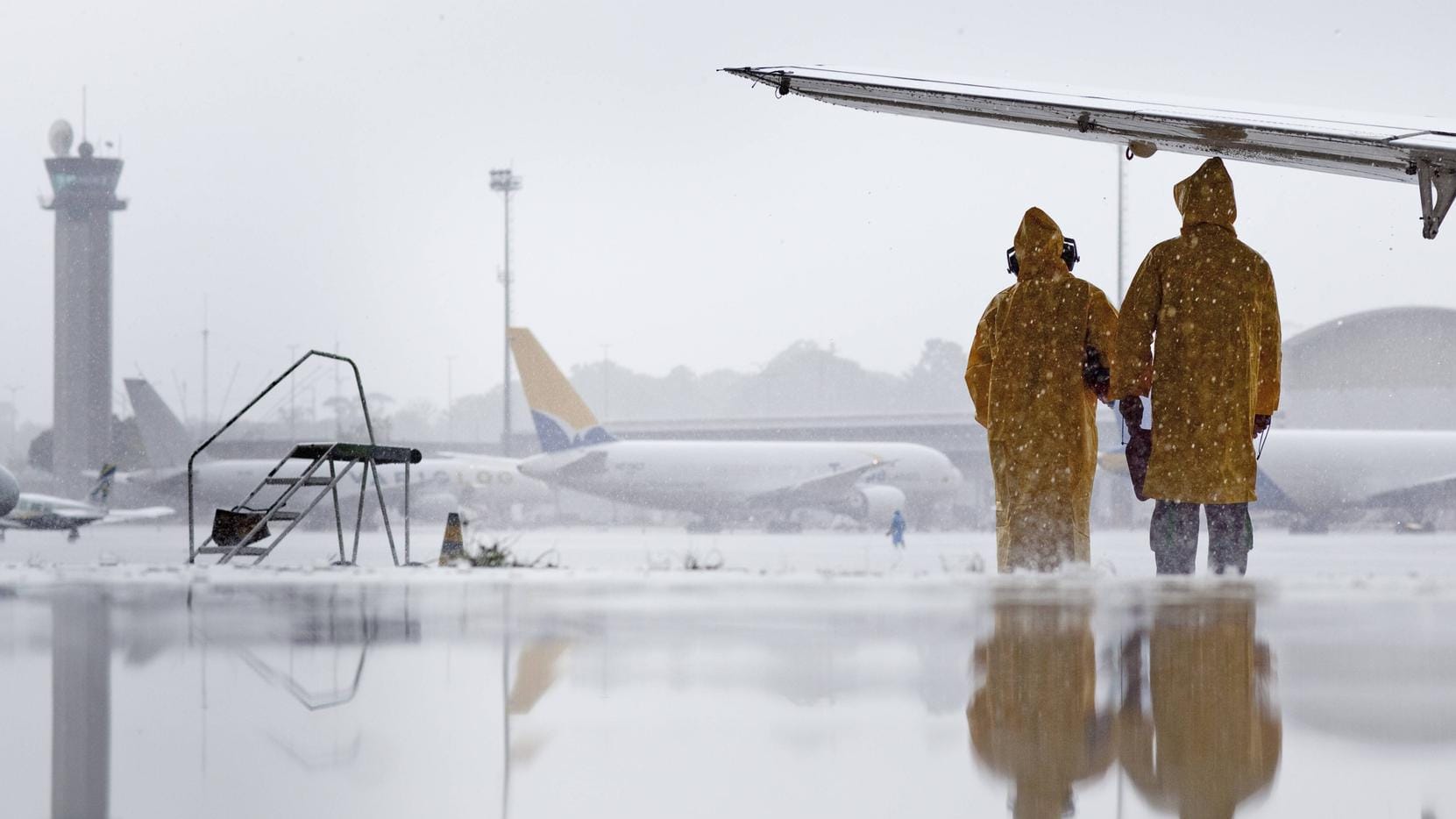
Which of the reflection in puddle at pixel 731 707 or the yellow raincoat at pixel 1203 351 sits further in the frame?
the yellow raincoat at pixel 1203 351

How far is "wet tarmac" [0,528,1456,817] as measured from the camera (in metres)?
1.17

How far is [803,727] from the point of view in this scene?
1419 millimetres

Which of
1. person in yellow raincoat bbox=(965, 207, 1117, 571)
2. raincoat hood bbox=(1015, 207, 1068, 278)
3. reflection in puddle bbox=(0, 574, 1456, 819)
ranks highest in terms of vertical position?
raincoat hood bbox=(1015, 207, 1068, 278)

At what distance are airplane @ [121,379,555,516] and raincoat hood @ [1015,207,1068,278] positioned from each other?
2602 centimetres

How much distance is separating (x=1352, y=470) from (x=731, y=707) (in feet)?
100

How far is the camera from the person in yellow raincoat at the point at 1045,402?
12.8ft

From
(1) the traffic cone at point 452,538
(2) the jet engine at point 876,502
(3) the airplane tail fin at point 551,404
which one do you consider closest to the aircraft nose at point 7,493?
(1) the traffic cone at point 452,538

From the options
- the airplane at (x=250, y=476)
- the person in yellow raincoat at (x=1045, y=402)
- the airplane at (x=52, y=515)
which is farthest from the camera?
the airplane at (x=250, y=476)

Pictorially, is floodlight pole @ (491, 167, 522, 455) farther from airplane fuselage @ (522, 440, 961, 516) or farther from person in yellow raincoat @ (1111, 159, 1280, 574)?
person in yellow raincoat @ (1111, 159, 1280, 574)

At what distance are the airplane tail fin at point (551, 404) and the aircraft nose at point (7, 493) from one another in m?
16.6

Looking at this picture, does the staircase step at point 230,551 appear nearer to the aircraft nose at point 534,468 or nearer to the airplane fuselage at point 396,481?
the airplane fuselage at point 396,481

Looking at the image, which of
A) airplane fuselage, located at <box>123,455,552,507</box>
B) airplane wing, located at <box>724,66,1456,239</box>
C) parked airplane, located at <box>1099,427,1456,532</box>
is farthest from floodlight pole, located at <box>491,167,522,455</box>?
airplane wing, located at <box>724,66,1456,239</box>

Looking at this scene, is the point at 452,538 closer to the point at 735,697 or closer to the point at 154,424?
the point at 735,697

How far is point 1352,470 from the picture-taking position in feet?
95.8
